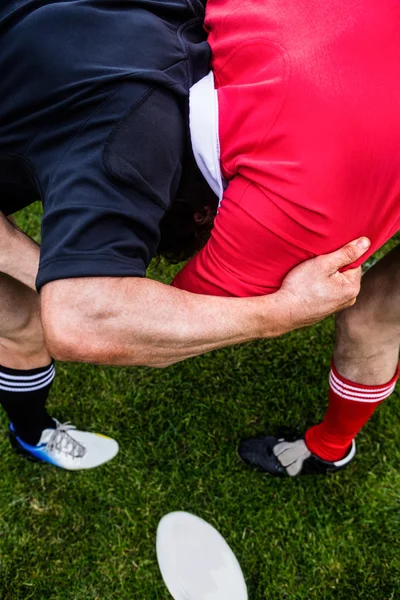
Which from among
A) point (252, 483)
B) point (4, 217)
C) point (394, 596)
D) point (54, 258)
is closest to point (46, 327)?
point (54, 258)

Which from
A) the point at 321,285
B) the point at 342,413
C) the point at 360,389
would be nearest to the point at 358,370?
the point at 360,389

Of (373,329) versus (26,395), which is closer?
(373,329)

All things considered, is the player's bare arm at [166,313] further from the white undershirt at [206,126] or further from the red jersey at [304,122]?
the white undershirt at [206,126]

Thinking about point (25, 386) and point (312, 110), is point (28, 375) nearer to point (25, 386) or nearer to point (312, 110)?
point (25, 386)

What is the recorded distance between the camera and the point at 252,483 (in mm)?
2201

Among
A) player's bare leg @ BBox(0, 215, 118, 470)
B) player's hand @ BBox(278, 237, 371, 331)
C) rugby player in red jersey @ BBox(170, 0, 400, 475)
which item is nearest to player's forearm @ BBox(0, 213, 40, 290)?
player's bare leg @ BBox(0, 215, 118, 470)

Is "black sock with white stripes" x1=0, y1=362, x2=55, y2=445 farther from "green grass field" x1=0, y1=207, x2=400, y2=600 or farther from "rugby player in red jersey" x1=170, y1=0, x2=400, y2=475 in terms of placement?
"rugby player in red jersey" x1=170, y1=0, x2=400, y2=475

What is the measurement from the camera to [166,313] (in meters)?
1.24

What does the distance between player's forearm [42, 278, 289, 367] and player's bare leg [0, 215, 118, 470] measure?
0.35 m

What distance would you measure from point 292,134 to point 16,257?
748 mm

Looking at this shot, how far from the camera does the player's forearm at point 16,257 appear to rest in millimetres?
1462

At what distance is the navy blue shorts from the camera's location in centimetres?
113

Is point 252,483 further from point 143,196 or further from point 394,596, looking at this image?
point 143,196

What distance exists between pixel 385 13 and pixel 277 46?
0.72 ft
